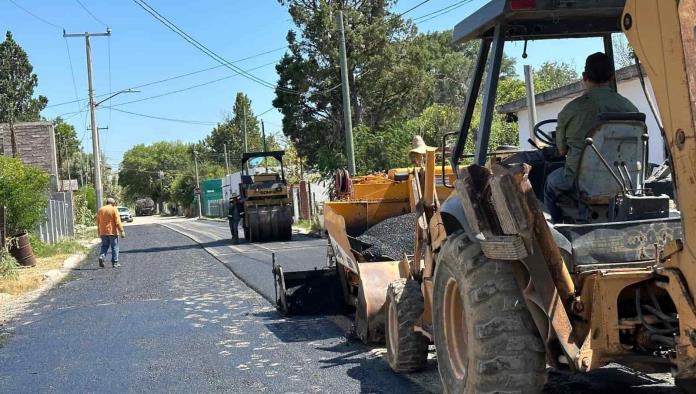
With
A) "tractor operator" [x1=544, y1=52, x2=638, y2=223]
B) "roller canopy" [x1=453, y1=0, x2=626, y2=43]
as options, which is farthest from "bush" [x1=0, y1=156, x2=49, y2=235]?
"tractor operator" [x1=544, y1=52, x2=638, y2=223]

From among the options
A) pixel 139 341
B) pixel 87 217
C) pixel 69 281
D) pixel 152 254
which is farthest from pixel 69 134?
pixel 139 341

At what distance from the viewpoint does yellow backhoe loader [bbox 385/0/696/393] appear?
273 centimetres

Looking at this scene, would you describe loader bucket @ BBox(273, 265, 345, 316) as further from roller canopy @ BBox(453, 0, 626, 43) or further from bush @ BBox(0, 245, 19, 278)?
bush @ BBox(0, 245, 19, 278)

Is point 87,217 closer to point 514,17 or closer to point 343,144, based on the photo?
point 343,144

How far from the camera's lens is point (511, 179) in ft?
11.0

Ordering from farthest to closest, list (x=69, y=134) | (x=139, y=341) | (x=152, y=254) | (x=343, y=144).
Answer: (x=69, y=134)
(x=343, y=144)
(x=152, y=254)
(x=139, y=341)

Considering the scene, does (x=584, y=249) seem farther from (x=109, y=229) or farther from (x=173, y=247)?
(x=173, y=247)

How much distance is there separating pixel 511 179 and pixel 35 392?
4440 millimetres

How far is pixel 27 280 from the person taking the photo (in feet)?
48.8

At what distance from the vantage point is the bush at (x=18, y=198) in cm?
1948

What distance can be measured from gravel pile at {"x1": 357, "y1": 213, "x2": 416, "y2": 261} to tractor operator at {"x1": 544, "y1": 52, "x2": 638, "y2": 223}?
3.76 m

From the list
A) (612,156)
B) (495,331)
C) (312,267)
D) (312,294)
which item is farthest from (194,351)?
(312,267)

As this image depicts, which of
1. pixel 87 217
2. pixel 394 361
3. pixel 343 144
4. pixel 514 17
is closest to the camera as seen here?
pixel 514 17

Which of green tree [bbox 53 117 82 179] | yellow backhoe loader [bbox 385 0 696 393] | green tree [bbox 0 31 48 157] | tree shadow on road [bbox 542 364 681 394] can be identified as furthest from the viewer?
green tree [bbox 53 117 82 179]
